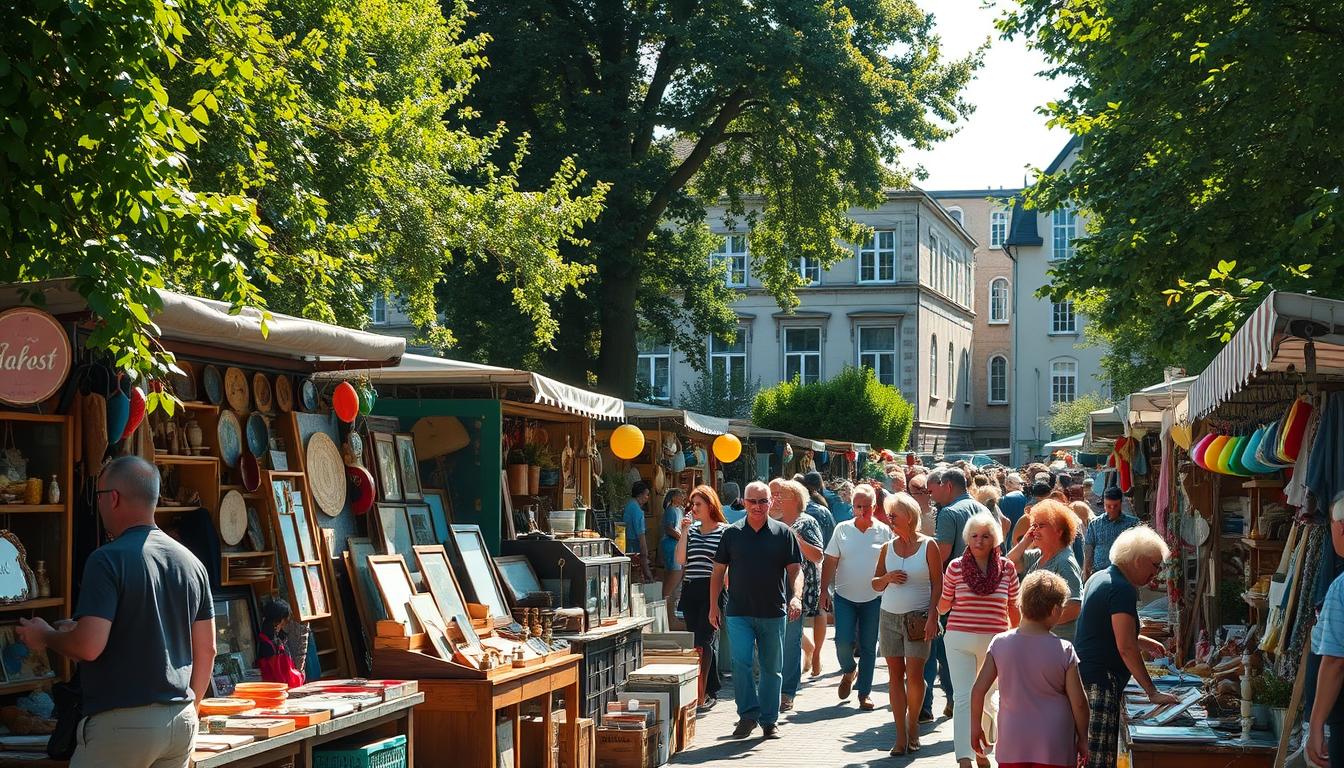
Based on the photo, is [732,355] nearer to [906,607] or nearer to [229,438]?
[906,607]

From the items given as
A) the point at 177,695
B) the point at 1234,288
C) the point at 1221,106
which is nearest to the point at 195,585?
the point at 177,695

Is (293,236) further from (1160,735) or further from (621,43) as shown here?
(621,43)

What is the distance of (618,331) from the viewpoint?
26.1 meters

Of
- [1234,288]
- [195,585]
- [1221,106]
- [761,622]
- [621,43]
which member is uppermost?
[621,43]

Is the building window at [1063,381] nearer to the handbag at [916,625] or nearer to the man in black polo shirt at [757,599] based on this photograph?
the man in black polo shirt at [757,599]

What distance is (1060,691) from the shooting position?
21.6 ft

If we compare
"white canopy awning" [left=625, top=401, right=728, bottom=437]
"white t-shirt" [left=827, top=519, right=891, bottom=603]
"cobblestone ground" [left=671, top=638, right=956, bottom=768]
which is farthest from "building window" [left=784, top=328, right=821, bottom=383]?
"white t-shirt" [left=827, top=519, right=891, bottom=603]

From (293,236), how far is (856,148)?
601 inches

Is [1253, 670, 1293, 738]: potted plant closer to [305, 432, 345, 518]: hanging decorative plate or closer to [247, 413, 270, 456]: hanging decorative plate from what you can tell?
[305, 432, 345, 518]: hanging decorative plate

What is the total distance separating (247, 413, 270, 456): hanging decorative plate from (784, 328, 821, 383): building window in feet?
161

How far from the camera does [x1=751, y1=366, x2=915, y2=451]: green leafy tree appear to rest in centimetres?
4525

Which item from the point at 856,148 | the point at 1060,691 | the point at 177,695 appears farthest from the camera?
the point at 856,148

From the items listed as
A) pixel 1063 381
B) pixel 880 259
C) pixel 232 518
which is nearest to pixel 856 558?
pixel 232 518

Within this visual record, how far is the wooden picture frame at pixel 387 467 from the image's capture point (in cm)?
955
